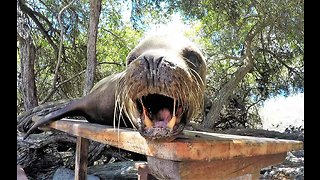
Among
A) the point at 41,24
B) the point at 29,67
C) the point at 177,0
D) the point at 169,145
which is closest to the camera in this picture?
the point at 169,145

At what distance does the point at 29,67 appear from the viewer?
17.7 ft

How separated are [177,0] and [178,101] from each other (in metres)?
5.42

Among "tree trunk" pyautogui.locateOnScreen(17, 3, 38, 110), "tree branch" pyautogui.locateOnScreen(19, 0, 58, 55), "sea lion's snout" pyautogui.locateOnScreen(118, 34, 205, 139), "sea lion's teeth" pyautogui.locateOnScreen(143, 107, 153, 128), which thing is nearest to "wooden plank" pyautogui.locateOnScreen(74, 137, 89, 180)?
"sea lion's snout" pyautogui.locateOnScreen(118, 34, 205, 139)

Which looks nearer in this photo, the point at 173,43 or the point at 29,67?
the point at 173,43

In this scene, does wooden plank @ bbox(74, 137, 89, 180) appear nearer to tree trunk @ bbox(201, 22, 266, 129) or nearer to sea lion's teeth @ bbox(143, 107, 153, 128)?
sea lion's teeth @ bbox(143, 107, 153, 128)

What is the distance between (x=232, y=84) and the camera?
622 cm

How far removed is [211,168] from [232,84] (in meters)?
5.13

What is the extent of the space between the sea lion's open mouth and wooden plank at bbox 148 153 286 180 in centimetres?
12

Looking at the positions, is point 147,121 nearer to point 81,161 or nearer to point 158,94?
point 158,94

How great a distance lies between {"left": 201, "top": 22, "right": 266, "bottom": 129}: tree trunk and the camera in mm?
5809

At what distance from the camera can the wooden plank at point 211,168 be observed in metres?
1.11
